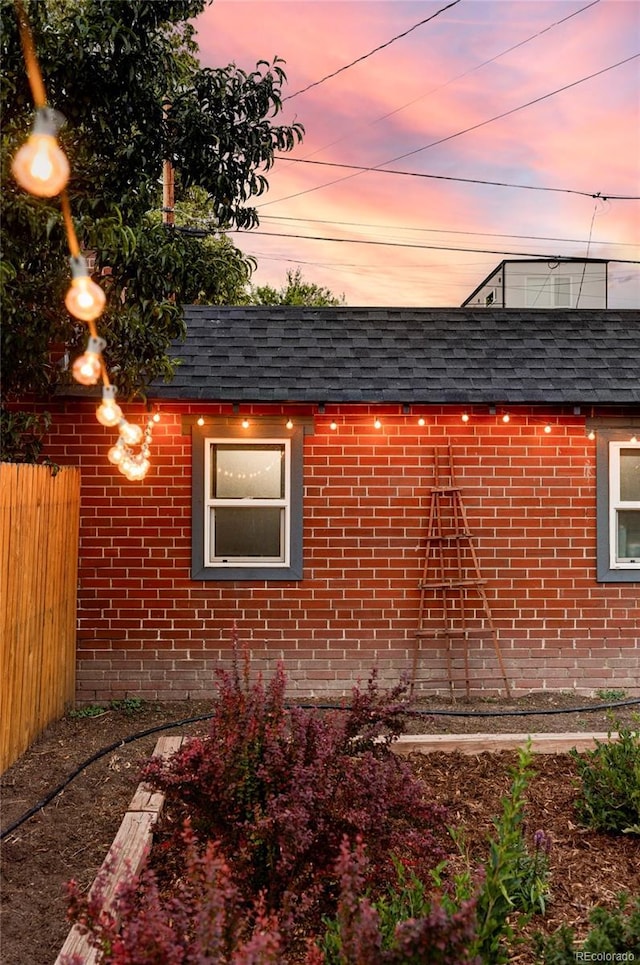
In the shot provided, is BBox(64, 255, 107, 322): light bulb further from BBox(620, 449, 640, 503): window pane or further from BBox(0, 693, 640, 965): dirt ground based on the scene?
BBox(620, 449, 640, 503): window pane

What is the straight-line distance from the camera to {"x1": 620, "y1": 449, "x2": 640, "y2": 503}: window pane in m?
7.49

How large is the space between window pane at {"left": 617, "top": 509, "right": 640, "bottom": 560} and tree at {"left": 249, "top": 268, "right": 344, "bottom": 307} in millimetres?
26303

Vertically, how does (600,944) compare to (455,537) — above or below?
below

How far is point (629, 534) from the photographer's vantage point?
748 cm

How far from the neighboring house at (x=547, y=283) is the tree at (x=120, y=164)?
46.3 ft

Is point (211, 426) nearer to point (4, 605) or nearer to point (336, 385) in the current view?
point (336, 385)

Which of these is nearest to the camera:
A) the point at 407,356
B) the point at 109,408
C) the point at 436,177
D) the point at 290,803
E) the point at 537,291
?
the point at 290,803

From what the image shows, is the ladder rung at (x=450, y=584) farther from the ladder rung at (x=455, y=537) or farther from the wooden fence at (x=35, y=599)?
the wooden fence at (x=35, y=599)

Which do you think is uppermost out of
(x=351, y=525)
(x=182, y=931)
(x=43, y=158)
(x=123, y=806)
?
(x=43, y=158)

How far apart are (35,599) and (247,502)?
7.51 feet

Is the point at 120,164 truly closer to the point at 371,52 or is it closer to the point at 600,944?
the point at 600,944

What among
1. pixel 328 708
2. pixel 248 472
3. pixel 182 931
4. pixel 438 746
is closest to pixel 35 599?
pixel 248 472

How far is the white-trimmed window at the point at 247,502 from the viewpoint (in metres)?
7.18

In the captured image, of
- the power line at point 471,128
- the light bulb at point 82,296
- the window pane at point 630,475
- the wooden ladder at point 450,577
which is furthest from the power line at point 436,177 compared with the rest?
the light bulb at point 82,296
